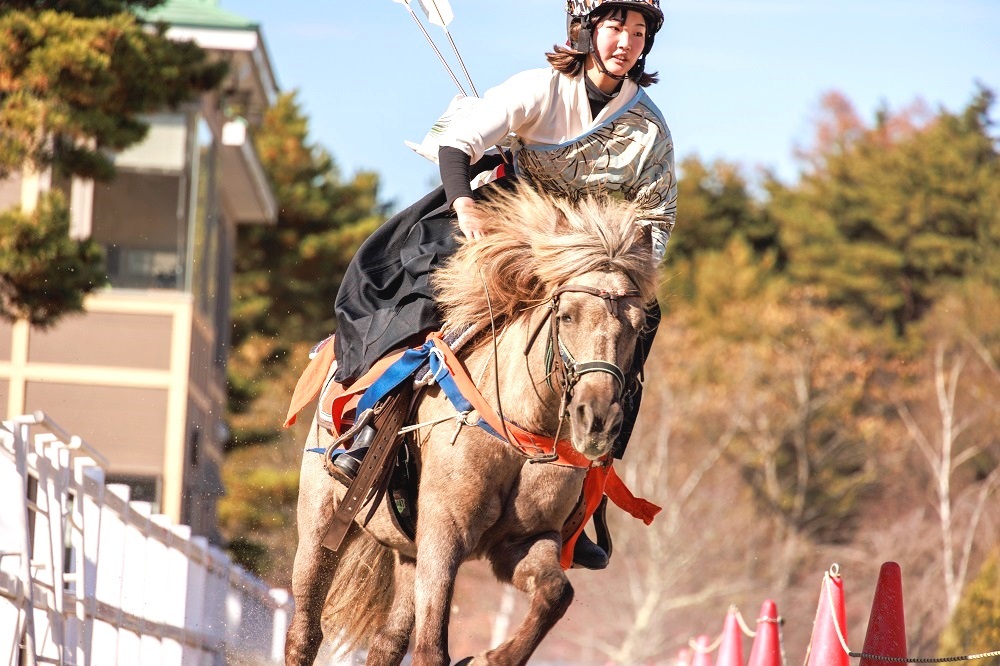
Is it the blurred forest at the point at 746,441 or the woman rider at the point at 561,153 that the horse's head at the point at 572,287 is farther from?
the blurred forest at the point at 746,441

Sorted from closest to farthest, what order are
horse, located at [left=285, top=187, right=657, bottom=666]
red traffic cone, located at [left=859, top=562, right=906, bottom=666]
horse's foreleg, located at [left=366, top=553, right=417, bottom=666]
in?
horse, located at [left=285, top=187, right=657, bottom=666]
horse's foreleg, located at [left=366, top=553, right=417, bottom=666]
red traffic cone, located at [left=859, top=562, right=906, bottom=666]

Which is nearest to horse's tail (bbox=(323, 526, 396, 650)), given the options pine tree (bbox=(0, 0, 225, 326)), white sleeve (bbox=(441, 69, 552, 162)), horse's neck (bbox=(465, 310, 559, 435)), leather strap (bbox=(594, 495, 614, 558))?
leather strap (bbox=(594, 495, 614, 558))

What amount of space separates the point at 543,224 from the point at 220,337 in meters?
21.4

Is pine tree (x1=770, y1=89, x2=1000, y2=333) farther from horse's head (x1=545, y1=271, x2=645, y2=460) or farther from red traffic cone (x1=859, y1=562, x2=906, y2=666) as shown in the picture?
horse's head (x1=545, y1=271, x2=645, y2=460)

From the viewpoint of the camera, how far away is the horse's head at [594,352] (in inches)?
191

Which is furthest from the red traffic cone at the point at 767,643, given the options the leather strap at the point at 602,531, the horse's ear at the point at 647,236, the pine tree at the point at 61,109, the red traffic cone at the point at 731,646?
the pine tree at the point at 61,109

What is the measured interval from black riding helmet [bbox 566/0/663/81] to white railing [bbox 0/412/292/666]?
2.88 m

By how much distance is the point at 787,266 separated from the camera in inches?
1687

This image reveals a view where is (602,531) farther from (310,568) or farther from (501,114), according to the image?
(501,114)

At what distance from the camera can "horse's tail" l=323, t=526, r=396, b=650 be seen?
705cm

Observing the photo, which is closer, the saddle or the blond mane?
the blond mane

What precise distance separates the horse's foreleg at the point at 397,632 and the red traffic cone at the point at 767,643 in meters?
2.13

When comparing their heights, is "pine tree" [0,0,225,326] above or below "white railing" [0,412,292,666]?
above

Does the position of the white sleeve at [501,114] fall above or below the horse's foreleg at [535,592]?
above
